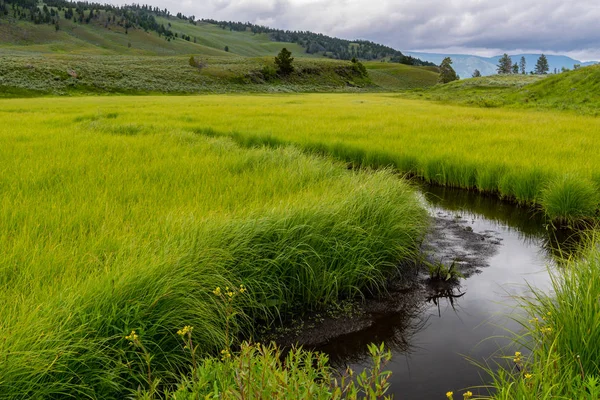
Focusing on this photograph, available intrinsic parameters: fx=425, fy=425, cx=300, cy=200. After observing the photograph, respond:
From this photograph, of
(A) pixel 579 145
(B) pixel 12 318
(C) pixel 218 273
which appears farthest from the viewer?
(A) pixel 579 145

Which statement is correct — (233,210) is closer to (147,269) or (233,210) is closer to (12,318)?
(147,269)

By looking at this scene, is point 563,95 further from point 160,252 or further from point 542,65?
point 542,65

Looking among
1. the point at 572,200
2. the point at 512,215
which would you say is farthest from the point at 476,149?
the point at 572,200

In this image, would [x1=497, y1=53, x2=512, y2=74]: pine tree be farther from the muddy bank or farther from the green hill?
the muddy bank

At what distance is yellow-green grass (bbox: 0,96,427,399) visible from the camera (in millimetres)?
3225

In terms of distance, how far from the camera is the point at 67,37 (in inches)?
6201

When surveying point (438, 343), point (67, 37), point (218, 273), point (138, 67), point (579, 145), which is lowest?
point (438, 343)

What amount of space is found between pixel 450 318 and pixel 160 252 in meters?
3.55

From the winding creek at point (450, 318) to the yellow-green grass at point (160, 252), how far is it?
0.52 meters

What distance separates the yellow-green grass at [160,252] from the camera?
10.6 feet

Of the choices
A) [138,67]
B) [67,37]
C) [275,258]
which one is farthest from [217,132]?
[67,37]

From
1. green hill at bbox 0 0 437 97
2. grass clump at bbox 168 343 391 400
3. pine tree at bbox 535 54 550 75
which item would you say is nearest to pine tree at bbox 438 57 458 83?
green hill at bbox 0 0 437 97

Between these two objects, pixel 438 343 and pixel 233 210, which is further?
pixel 233 210

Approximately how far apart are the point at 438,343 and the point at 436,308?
0.89m
